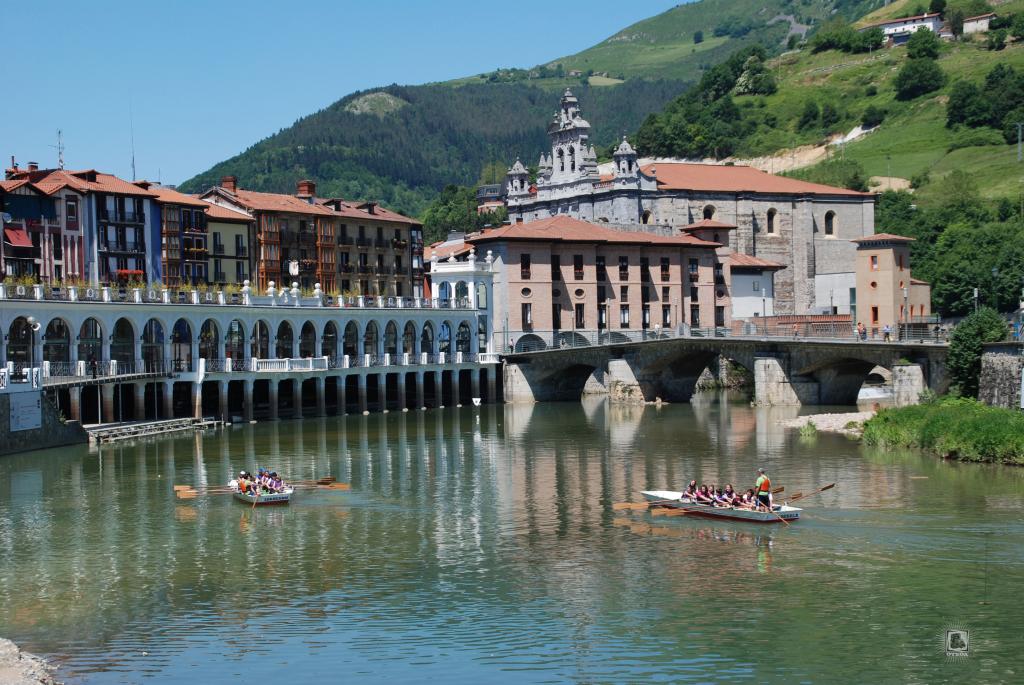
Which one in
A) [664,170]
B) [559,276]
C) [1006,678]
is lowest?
[1006,678]

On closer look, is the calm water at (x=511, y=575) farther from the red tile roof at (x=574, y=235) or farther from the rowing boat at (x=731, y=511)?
the red tile roof at (x=574, y=235)

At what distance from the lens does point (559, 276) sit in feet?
423

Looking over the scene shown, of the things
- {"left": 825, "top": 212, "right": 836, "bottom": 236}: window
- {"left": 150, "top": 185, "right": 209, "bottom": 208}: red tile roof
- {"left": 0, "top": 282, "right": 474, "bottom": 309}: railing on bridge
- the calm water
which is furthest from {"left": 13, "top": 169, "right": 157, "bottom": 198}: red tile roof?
{"left": 825, "top": 212, "right": 836, "bottom": 236}: window

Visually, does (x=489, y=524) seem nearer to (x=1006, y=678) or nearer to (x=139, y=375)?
(x=1006, y=678)

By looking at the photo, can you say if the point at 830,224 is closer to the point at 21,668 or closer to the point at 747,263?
the point at 747,263

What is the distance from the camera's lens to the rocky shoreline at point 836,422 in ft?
279

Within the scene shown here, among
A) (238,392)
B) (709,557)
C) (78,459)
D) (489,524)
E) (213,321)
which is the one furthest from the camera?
(238,392)

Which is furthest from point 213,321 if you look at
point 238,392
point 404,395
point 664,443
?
point 664,443

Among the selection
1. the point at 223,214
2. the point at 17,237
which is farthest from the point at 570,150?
the point at 17,237

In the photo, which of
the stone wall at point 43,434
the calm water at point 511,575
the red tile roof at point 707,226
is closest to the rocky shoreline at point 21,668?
the calm water at point 511,575

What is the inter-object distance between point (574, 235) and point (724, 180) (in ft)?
140

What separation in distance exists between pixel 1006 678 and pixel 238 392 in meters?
86.3

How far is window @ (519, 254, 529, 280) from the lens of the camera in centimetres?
12656

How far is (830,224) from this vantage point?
170m
